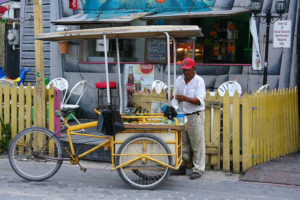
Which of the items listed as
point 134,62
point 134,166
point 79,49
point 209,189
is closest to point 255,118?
point 209,189

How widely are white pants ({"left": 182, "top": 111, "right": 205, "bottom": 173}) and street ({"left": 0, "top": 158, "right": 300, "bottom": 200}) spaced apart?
23 cm

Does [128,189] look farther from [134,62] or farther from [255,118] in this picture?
[134,62]

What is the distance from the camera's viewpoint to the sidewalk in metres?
6.70

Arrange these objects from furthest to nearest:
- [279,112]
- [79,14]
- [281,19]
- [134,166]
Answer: [79,14] → [281,19] → [279,112] → [134,166]

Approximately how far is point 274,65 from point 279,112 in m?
2.05

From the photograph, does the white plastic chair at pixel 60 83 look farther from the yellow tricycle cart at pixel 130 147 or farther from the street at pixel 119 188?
the yellow tricycle cart at pixel 130 147

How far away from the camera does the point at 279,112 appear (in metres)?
8.23

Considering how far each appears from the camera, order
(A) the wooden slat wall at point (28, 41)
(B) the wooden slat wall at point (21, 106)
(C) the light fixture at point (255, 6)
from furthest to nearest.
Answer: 1. (A) the wooden slat wall at point (28, 41)
2. (C) the light fixture at point (255, 6)
3. (B) the wooden slat wall at point (21, 106)

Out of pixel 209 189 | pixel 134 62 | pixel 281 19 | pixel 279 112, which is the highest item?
pixel 281 19

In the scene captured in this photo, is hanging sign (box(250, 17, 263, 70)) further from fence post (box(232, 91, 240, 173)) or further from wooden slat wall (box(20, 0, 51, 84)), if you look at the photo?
wooden slat wall (box(20, 0, 51, 84))

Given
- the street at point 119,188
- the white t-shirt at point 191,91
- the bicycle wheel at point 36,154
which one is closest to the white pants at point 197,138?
the white t-shirt at point 191,91

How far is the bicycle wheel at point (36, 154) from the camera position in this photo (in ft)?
21.2

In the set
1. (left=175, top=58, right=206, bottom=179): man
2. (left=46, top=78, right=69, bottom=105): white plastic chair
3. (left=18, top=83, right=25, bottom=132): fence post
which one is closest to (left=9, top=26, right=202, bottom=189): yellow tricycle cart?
(left=175, top=58, right=206, bottom=179): man

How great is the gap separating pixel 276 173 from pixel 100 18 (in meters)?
6.20
